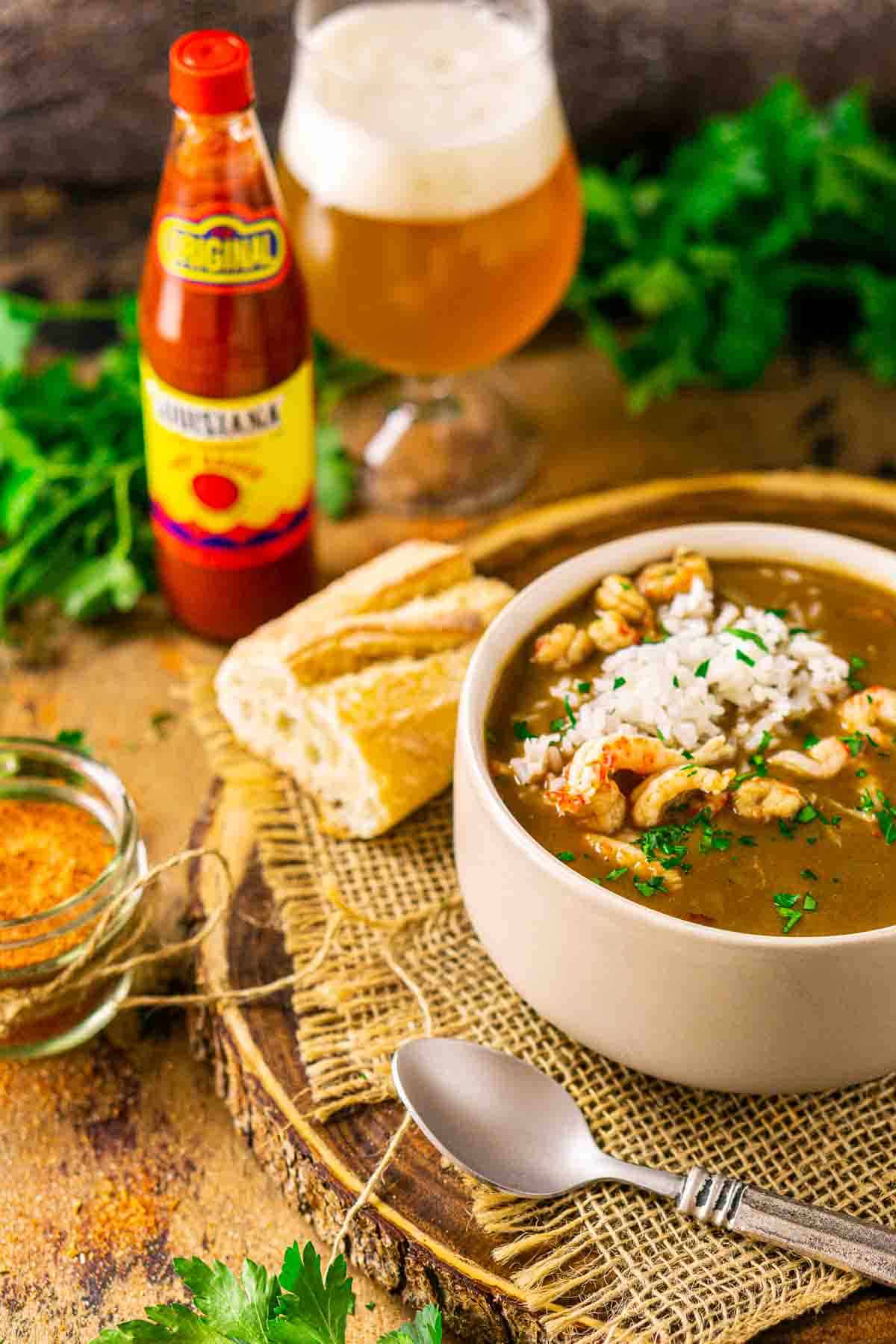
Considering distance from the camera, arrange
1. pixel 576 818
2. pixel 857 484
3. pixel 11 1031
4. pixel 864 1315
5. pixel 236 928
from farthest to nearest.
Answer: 1. pixel 857 484
2. pixel 236 928
3. pixel 11 1031
4. pixel 576 818
5. pixel 864 1315

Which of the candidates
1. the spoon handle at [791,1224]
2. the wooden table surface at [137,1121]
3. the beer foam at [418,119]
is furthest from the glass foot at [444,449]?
the spoon handle at [791,1224]

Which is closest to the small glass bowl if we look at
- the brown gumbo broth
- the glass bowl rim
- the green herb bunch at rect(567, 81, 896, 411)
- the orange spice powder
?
the orange spice powder

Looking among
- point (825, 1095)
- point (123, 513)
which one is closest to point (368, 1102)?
point (825, 1095)

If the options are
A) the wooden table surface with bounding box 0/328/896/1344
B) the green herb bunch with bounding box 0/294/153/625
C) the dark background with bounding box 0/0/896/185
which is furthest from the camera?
the dark background with bounding box 0/0/896/185

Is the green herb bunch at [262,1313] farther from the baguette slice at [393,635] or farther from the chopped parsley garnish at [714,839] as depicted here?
the baguette slice at [393,635]

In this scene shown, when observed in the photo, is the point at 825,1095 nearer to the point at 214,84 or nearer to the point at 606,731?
the point at 606,731

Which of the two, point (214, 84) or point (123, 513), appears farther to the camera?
point (123, 513)

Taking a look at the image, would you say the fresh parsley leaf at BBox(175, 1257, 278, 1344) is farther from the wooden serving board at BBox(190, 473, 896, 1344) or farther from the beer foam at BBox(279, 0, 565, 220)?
the beer foam at BBox(279, 0, 565, 220)
